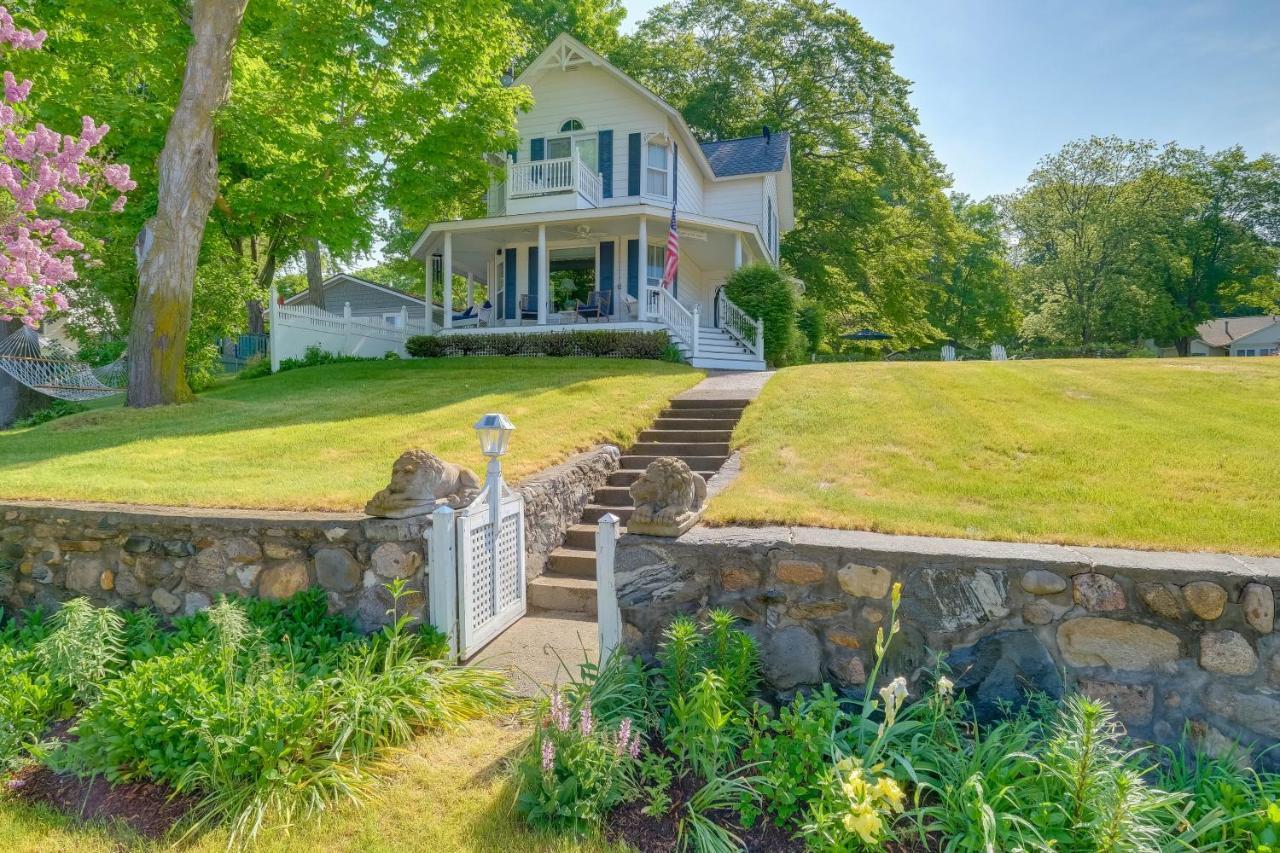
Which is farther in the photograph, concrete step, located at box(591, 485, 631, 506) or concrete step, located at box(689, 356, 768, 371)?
concrete step, located at box(689, 356, 768, 371)

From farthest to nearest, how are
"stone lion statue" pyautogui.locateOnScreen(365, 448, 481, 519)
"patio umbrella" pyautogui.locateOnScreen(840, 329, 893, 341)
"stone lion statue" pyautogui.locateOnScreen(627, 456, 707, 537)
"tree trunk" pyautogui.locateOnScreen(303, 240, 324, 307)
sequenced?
1. "patio umbrella" pyautogui.locateOnScreen(840, 329, 893, 341)
2. "tree trunk" pyautogui.locateOnScreen(303, 240, 324, 307)
3. "stone lion statue" pyautogui.locateOnScreen(365, 448, 481, 519)
4. "stone lion statue" pyautogui.locateOnScreen(627, 456, 707, 537)

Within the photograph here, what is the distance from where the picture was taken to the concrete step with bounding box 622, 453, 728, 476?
688cm

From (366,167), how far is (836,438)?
1241cm

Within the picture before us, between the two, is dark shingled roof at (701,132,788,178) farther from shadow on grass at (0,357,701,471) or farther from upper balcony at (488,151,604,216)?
shadow on grass at (0,357,701,471)

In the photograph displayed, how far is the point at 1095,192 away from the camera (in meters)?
29.0

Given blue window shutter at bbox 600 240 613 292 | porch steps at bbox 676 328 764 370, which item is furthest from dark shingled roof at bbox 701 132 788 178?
porch steps at bbox 676 328 764 370

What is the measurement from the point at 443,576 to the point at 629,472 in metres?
3.16

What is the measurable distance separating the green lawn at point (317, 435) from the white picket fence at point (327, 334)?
11.2 feet

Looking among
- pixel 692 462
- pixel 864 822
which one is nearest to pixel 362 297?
pixel 692 462

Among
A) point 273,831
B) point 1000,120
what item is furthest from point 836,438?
Answer: point 1000,120

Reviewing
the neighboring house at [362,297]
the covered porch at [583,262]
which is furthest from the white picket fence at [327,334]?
the neighboring house at [362,297]

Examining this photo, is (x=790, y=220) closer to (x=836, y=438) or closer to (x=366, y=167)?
(x=366, y=167)

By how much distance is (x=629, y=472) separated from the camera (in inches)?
272

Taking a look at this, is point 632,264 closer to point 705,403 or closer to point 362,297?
point 705,403
